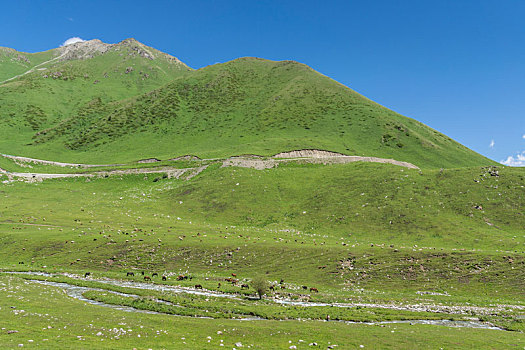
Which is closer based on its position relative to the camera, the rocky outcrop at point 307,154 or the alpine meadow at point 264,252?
the alpine meadow at point 264,252

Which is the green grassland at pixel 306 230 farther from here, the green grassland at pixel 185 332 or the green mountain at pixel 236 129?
the green mountain at pixel 236 129

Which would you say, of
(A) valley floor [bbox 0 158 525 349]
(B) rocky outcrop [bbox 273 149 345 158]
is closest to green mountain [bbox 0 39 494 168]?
(B) rocky outcrop [bbox 273 149 345 158]

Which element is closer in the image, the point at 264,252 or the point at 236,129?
the point at 264,252

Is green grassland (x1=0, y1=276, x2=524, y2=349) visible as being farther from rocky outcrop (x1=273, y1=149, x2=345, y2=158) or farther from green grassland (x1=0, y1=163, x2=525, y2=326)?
rocky outcrop (x1=273, y1=149, x2=345, y2=158)

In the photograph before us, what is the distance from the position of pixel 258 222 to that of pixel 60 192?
204 ft

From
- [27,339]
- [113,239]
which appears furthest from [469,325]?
[113,239]

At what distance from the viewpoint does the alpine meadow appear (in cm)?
2139

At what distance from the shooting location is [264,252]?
44438mm

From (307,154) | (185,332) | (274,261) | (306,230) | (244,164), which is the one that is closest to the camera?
(185,332)

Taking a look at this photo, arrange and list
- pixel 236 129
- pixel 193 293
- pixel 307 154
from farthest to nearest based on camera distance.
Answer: pixel 236 129 → pixel 307 154 → pixel 193 293

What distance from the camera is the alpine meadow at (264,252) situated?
2139cm

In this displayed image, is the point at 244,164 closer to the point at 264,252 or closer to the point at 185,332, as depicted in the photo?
the point at 264,252

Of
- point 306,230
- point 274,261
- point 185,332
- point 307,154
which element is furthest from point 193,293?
point 307,154

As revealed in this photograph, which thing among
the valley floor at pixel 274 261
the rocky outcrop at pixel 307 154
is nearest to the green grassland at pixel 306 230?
the valley floor at pixel 274 261
